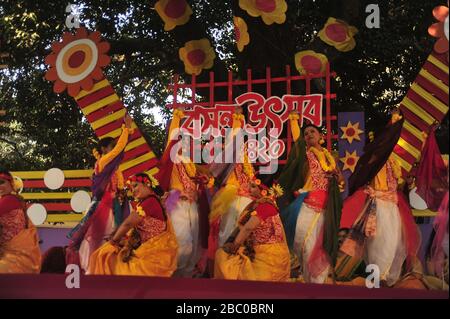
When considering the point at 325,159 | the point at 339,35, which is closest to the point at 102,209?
the point at 325,159

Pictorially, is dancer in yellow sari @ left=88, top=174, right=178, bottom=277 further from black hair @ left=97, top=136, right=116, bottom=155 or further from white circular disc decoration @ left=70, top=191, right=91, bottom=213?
white circular disc decoration @ left=70, top=191, right=91, bottom=213

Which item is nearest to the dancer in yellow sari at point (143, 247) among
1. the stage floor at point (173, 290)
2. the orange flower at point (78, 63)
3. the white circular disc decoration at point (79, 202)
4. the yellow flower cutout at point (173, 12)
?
the stage floor at point (173, 290)

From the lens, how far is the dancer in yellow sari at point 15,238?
7512 millimetres

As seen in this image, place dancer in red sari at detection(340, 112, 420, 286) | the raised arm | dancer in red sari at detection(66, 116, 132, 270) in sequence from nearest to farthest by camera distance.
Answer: dancer in red sari at detection(340, 112, 420, 286) → the raised arm → dancer in red sari at detection(66, 116, 132, 270)

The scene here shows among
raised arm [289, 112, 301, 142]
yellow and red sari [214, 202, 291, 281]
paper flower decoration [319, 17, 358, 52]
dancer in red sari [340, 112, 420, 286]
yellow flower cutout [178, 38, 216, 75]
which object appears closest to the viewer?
dancer in red sari [340, 112, 420, 286]

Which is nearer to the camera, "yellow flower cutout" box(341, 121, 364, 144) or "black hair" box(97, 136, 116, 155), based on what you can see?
"yellow flower cutout" box(341, 121, 364, 144)

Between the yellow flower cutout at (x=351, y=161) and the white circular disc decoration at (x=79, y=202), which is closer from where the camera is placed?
the yellow flower cutout at (x=351, y=161)

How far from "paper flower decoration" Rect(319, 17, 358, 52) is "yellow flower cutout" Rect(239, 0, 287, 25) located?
499mm

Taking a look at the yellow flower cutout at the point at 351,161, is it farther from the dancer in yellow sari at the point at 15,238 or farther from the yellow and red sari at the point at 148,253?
the dancer in yellow sari at the point at 15,238

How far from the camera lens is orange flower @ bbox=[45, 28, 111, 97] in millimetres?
8203

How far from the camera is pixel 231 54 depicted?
31.9ft

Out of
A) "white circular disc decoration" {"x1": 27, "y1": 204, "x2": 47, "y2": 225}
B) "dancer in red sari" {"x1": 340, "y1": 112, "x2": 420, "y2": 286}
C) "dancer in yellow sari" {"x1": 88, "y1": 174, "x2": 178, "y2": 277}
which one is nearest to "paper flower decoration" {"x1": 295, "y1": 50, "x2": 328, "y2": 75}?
"dancer in red sari" {"x1": 340, "y1": 112, "x2": 420, "y2": 286}

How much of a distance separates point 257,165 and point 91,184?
1.81 meters

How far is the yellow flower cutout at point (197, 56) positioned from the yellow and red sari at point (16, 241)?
7.70ft
